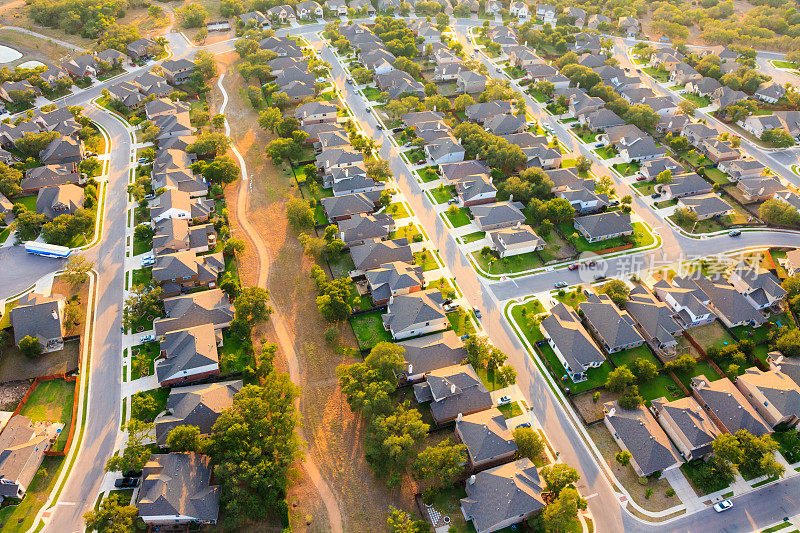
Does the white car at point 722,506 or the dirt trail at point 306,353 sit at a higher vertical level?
the dirt trail at point 306,353

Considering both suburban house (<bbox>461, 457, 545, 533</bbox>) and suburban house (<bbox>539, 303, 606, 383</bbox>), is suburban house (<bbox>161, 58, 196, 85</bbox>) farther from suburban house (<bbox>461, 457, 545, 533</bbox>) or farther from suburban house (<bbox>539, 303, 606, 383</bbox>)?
suburban house (<bbox>461, 457, 545, 533</bbox>)

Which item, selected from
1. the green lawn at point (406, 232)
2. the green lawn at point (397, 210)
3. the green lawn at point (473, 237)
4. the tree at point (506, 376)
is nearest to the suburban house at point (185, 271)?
the green lawn at point (406, 232)

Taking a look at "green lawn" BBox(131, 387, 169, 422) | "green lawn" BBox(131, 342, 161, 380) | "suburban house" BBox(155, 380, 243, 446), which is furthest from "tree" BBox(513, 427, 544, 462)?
"green lawn" BBox(131, 342, 161, 380)

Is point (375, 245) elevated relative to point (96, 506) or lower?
elevated

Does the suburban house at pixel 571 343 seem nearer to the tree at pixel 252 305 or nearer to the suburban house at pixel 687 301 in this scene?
the suburban house at pixel 687 301

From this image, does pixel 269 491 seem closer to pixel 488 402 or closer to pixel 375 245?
pixel 488 402

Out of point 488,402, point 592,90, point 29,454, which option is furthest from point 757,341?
point 29,454
